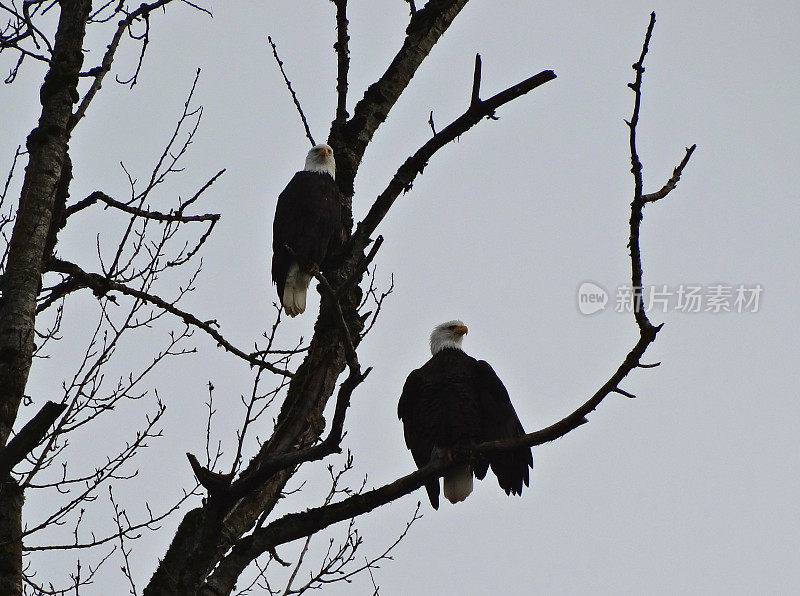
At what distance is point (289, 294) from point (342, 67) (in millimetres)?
2141

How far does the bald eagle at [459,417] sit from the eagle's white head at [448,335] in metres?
0.44

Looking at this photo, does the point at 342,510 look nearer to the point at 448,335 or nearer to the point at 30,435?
the point at 30,435

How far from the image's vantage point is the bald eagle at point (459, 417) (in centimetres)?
425

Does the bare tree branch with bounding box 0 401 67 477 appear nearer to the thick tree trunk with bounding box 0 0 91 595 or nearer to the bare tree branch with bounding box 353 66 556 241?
the thick tree trunk with bounding box 0 0 91 595

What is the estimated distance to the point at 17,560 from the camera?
8.68 ft

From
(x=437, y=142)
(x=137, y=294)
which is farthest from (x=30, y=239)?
(x=437, y=142)

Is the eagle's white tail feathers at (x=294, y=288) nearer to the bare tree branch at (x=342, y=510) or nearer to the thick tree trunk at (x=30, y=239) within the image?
the thick tree trunk at (x=30, y=239)

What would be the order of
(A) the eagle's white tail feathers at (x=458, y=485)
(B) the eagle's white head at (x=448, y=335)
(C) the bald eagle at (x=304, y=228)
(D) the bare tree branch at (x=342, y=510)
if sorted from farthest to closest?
(C) the bald eagle at (x=304, y=228) → (B) the eagle's white head at (x=448, y=335) → (A) the eagle's white tail feathers at (x=458, y=485) → (D) the bare tree branch at (x=342, y=510)

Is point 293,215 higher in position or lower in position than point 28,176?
higher

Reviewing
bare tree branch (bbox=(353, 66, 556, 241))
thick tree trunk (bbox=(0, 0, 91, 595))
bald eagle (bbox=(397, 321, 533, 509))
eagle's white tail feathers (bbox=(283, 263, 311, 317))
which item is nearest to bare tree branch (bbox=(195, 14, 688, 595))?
thick tree trunk (bbox=(0, 0, 91, 595))

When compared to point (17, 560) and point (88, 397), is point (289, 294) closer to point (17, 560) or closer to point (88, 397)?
point (88, 397)

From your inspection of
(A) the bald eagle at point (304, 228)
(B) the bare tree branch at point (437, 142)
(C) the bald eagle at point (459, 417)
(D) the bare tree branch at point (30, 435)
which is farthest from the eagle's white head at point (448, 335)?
(D) the bare tree branch at point (30, 435)

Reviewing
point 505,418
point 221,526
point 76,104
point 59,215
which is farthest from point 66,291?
point 505,418

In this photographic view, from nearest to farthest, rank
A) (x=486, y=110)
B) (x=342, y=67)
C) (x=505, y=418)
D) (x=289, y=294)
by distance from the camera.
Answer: (x=486, y=110)
(x=342, y=67)
(x=505, y=418)
(x=289, y=294)
